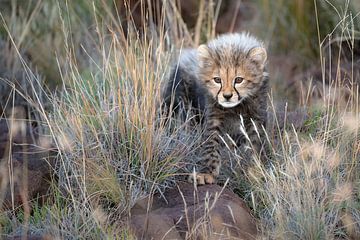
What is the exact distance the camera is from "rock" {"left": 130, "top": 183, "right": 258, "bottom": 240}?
4.06 m

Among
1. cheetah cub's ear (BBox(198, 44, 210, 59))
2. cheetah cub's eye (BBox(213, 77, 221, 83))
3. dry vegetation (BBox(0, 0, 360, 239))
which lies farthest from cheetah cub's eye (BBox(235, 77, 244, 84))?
dry vegetation (BBox(0, 0, 360, 239))

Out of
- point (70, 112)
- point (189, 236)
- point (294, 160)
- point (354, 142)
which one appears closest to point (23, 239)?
point (189, 236)

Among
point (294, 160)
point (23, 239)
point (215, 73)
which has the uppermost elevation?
point (215, 73)

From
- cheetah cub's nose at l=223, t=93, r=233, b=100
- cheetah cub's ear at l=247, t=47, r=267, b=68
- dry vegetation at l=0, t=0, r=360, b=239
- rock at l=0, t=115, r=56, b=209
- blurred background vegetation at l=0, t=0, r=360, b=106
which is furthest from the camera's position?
blurred background vegetation at l=0, t=0, r=360, b=106

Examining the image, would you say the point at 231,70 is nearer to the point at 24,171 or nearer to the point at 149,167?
the point at 149,167

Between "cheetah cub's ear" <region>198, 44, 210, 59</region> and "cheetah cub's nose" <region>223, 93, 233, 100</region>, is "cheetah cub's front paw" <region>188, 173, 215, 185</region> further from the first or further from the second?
"cheetah cub's ear" <region>198, 44, 210, 59</region>

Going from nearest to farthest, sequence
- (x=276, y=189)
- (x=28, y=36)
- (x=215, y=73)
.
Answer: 1. (x=276, y=189)
2. (x=215, y=73)
3. (x=28, y=36)

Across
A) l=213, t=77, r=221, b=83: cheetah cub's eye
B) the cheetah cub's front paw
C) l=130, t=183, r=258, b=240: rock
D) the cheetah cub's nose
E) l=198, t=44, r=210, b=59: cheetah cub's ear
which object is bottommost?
l=130, t=183, r=258, b=240: rock

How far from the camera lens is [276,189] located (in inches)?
171

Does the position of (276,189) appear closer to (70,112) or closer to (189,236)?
(189,236)

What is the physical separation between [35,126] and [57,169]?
4.40ft

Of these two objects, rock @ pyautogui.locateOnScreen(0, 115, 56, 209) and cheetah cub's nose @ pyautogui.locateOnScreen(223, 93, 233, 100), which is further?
cheetah cub's nose @ pyautogui.locateOnScreen(223, 93, 233, 100)

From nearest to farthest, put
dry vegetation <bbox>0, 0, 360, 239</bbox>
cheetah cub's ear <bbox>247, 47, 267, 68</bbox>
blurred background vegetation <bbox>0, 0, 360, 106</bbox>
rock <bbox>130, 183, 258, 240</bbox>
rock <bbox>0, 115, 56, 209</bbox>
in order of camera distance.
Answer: rock <bbox>130, 183, 258, 240</bbox> < dry vegetation <bbox>0, 0, 360, 239</bbox> < rock <bbox>0, 115, 56, 209</bbox> < cheetah cub's ear <bbox>247, 47, 267, 68</bbox> < blurred background vegetation <bbox>0, 0, 360, 106</bbox>

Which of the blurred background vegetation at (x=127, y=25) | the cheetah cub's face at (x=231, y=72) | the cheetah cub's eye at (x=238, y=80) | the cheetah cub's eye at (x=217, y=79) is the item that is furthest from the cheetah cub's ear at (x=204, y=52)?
the blurred background vegetation at (x=127, y=25)
